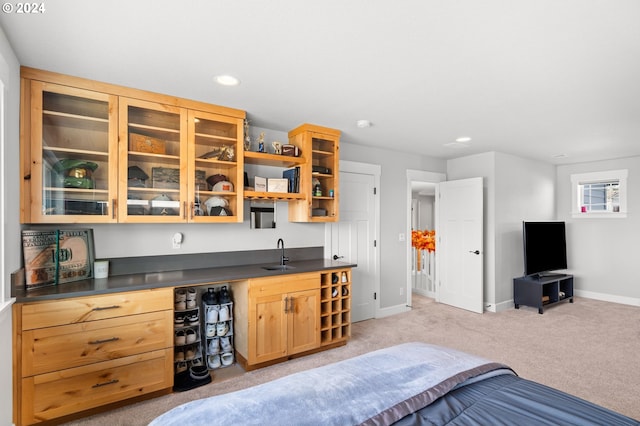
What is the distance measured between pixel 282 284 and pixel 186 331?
3.02 feet

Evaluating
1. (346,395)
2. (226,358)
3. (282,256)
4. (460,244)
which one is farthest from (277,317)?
(460,244)

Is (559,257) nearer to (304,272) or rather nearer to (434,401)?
(304,272)

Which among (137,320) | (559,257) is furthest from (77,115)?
(559,257)

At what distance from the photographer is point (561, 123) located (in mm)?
3475

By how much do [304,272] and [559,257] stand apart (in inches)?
188

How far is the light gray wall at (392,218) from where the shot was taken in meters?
4.63

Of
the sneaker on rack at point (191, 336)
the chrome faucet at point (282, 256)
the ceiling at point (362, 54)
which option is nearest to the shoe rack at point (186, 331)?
the sneaker on rack at point (191, 336)

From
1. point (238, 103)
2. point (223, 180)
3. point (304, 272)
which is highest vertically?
point (238, 103)

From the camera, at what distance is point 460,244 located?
16.5 feet

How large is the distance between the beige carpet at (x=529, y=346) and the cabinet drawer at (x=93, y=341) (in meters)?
0.42

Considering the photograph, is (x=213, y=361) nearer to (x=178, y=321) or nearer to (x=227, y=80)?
(x=178, y=321)

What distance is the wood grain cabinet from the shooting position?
204 cm

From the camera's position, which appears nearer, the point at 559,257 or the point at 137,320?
the point at 137,320

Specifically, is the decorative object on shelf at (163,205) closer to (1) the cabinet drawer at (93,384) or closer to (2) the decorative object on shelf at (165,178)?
(2) the decorative object on shelf at (165,178)
